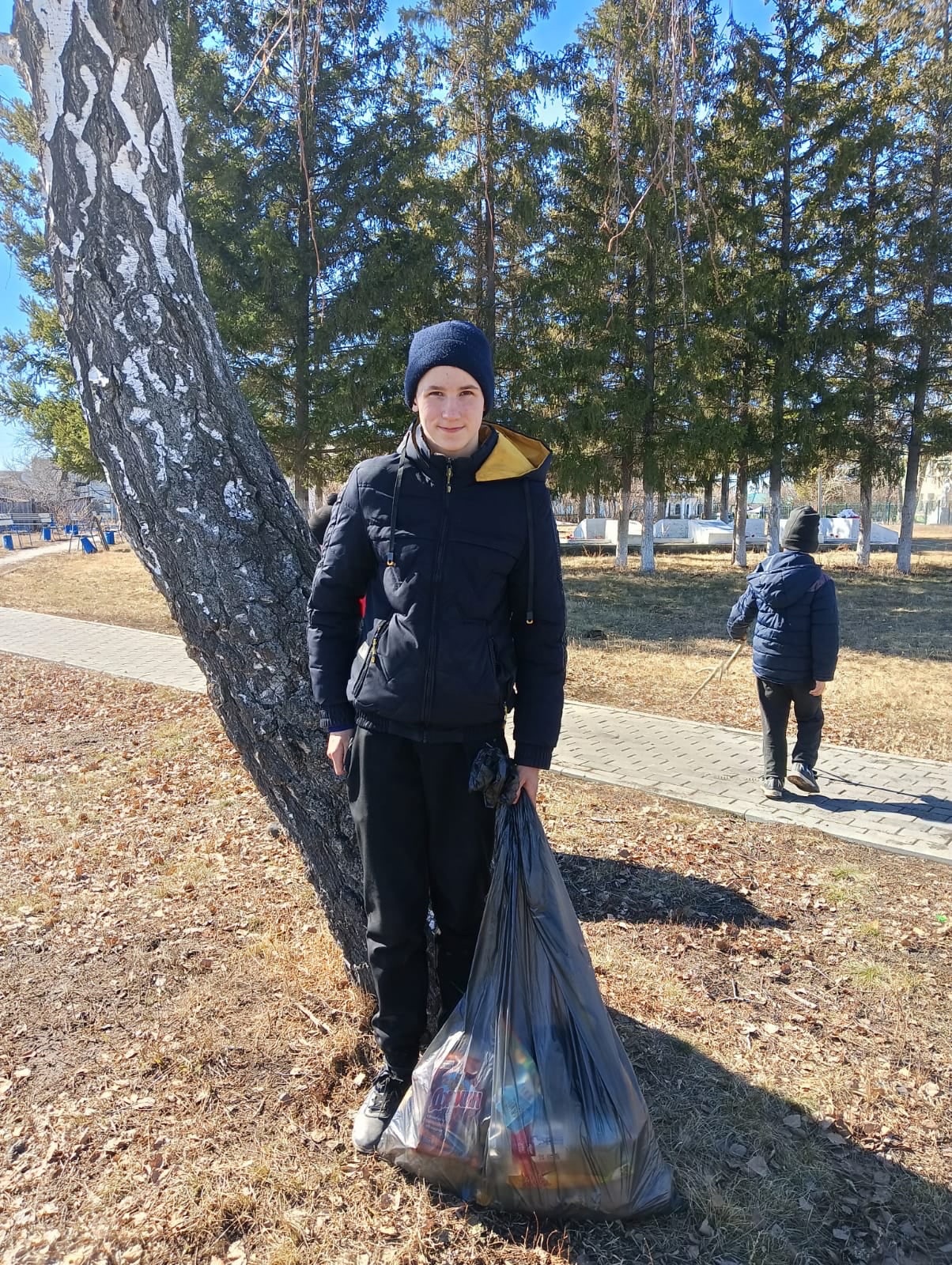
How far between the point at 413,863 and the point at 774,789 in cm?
375

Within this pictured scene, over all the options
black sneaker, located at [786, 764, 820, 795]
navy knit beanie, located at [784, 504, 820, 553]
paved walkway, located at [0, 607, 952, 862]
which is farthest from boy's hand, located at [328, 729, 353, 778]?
black sneaker, located at [786, 764, 820, 795]

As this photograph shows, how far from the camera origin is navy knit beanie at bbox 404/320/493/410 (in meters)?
2.01

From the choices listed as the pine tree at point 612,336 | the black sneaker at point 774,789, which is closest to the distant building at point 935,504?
the pine tree at point 612,336

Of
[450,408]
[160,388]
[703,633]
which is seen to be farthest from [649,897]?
[703,633]

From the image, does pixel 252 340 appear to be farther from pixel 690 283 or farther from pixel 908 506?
pixel 908 506

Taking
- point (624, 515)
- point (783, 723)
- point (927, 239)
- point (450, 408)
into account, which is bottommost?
point (783, 723)

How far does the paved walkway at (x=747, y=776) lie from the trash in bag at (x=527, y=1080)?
10.3 feet

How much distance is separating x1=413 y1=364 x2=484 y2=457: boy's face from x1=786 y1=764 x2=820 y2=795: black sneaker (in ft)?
13.4

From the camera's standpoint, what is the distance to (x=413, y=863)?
215 cm

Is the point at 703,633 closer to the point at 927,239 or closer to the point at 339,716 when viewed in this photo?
the point at 339,716

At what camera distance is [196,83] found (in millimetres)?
13031

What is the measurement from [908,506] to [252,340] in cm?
1565

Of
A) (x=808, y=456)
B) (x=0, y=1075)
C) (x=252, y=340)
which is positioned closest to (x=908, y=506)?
(x=808, y=456)

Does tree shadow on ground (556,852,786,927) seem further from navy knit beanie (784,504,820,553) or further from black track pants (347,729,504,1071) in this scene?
navy knit beanie (784,504,820,553)
